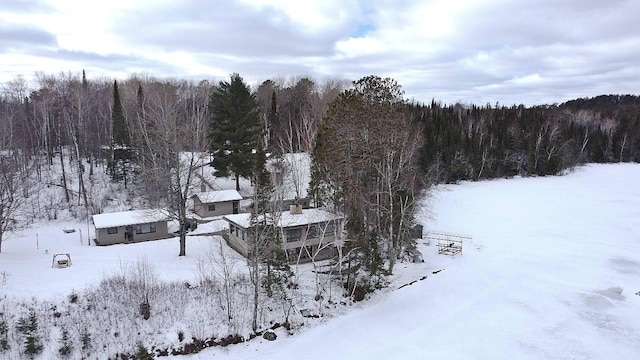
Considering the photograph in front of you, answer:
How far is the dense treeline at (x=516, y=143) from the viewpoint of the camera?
63375mm

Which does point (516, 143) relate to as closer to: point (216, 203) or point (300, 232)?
point (216, 203)

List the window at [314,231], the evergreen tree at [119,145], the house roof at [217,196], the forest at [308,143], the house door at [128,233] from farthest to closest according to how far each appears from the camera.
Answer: the evergreen tree at [119,145] < the house roof at [217,196] < the house door at [128,233] < the window at [314,231] < the forest at [308,143]

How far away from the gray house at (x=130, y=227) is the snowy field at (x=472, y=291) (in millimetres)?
1882

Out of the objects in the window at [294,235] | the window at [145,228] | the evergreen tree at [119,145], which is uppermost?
the evergreen tree at [119,145]

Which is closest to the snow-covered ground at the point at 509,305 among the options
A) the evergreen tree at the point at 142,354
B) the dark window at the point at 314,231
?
the evergreen tree at the point at 142,354

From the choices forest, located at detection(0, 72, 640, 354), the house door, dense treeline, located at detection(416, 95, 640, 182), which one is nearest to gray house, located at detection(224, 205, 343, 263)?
forest, located at detection(0, 72, 640, 354)

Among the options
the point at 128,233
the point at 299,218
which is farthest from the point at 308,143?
the point at 128,233

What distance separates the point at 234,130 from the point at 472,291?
2717 centimetres

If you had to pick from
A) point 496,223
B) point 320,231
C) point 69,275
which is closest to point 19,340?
point 69,275

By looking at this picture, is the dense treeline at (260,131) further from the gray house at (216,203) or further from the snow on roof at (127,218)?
the gray house at (216,203)

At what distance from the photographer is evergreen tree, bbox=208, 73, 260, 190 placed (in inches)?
1670

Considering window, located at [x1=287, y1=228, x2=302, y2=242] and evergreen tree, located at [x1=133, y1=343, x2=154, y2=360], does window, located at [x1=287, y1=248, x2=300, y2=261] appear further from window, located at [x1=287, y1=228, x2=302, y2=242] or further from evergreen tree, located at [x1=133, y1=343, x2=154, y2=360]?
evergreen tree, located at [x1=133, y1=343, x2=154, y2=360]

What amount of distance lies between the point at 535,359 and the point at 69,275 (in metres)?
24.1

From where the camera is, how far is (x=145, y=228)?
33.8 metres
